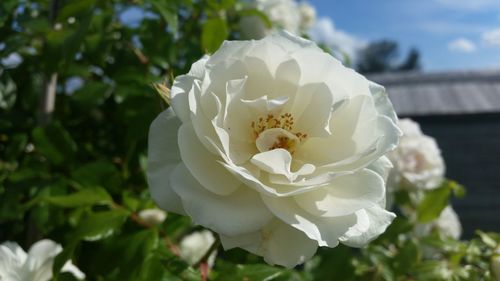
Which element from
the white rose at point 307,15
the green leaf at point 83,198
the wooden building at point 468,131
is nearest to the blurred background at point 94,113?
the green leaf at point 83,198

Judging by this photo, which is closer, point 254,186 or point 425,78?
point 254,186

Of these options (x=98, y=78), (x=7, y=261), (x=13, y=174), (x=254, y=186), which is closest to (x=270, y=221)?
(x=254, y=186)

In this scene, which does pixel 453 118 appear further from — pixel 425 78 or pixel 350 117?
pixel 350 117

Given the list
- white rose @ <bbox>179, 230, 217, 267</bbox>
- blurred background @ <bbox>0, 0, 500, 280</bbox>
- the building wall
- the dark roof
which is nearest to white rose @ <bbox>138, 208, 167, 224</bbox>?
blurred background @ <bbox>0, 0, 500, 280</bbox>

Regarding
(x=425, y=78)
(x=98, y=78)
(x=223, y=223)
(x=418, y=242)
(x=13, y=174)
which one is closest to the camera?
(x=223, y=223)

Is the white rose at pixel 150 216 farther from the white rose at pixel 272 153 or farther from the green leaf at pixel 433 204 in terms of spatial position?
the green leaf at pixel 433 204

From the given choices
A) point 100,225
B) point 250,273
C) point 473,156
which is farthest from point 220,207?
point 473,156
